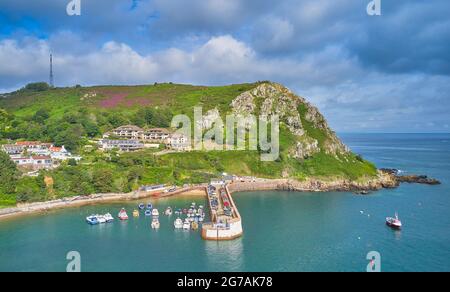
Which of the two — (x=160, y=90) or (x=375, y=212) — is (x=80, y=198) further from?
(x=160, y=90)

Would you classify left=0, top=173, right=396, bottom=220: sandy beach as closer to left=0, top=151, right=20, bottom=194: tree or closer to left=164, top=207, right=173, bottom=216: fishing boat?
left=0, top=151, right=20, bottom=194: tree

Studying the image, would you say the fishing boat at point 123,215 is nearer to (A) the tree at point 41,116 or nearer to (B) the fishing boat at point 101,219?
(B) the fishing boat at point 101,219

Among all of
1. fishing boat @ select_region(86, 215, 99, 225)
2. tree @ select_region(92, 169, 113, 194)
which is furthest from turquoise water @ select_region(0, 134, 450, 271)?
tree @ select_region(92, 169, 113, 194)

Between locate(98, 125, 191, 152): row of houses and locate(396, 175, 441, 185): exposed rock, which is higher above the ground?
locate(98, 125, 191, 152): row of houses

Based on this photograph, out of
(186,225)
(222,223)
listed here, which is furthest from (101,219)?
(222,223)

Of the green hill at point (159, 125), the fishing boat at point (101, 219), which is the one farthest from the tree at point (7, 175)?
the fishing boat at point (101, 219)

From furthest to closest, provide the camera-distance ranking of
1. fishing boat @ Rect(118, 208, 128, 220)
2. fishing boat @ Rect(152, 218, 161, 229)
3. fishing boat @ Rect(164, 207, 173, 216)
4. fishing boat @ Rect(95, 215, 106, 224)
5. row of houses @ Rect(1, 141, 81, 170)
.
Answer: row of houses @ Rect(1, 141, 81, 170)
fishing boat @ Rect(164, 207, 173, 216)
fishing boat @ Rect(118, 208, 128, 220)
fishing boat @ Rect(95, 215, 106, 224)
fishing boat @ Rect(152, 218, 161, 229)

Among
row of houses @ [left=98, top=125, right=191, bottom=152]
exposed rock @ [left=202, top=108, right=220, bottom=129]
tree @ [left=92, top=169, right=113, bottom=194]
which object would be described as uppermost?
exposed rock @ [left=202, top=108, right=220, bottom=129]
